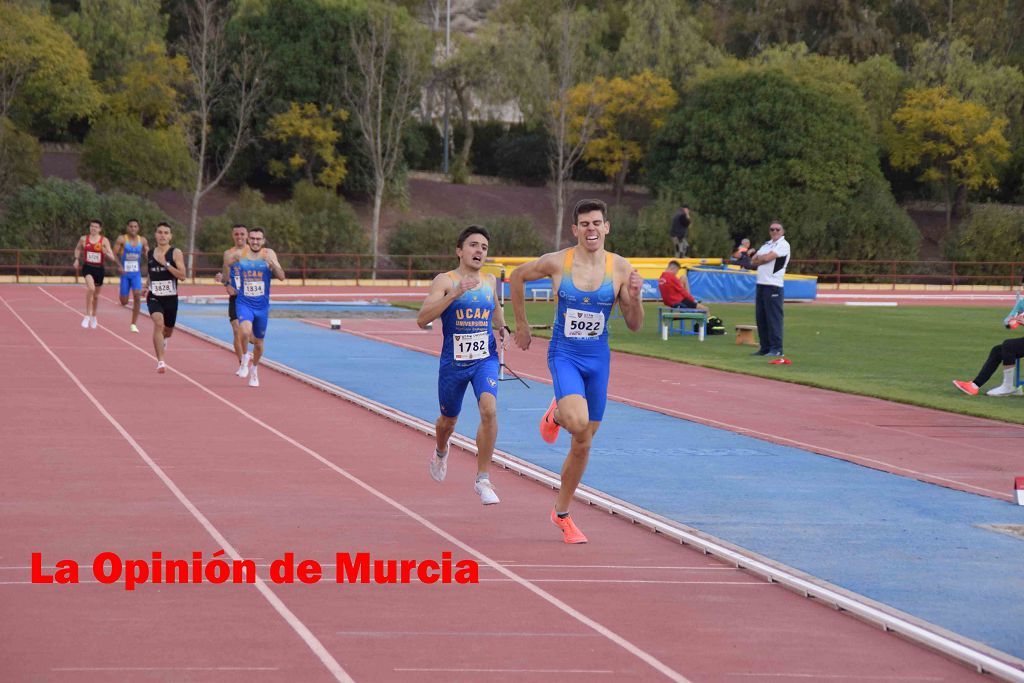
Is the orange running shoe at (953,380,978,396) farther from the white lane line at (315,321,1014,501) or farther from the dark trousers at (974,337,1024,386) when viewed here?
the white lane line at (315,321,1014,501)

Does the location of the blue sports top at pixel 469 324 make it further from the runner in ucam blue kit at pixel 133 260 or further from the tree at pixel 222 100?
the tree at pixel 222 100

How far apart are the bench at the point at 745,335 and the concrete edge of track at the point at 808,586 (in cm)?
1437

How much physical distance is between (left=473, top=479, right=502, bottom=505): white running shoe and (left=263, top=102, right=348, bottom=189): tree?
59.7 metres

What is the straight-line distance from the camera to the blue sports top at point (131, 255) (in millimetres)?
27234

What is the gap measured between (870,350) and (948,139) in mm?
49030

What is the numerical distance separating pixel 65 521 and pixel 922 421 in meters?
9.57

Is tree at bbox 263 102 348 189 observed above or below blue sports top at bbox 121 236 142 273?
above

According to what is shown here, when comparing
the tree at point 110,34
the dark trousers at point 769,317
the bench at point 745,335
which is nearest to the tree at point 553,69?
the tree at point 110,34

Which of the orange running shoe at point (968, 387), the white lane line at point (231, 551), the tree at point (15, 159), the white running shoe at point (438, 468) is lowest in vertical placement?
the white lane line at point (231, 551)

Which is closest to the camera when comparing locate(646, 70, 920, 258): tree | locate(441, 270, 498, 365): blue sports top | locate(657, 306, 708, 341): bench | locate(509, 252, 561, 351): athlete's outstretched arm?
locate(509, 252, 561, 351): athlete's outstretched arm

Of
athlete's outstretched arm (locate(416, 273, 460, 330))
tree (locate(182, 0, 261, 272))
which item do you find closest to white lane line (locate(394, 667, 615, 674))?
athlete's outstretched arm (locate(416, 273, 460, 330))

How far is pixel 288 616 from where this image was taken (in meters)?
6.74

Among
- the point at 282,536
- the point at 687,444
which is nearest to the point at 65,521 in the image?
the point at 282,536

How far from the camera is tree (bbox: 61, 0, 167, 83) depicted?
235 feet
